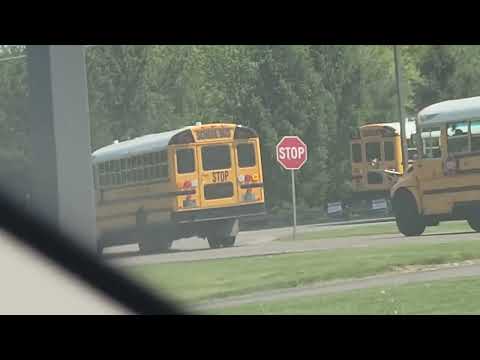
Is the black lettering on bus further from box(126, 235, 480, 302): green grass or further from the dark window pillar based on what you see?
the dark window pillar

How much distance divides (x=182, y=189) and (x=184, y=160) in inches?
25.4

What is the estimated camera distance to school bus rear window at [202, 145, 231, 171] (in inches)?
960

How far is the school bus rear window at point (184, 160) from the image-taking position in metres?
24.0

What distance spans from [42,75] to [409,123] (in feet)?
95.8

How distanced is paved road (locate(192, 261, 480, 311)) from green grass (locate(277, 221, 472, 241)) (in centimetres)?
878

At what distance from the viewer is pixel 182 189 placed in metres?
23.9

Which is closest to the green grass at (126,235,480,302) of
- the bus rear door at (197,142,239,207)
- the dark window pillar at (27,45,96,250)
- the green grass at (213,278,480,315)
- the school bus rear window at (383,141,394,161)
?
the green grass at (213,278,480,315)

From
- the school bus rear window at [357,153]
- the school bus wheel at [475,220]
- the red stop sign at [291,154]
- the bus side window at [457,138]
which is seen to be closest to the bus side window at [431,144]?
the bus side window at [457,138]

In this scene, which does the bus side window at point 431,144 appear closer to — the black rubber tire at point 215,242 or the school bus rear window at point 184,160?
the black rubber tire at point 215,242

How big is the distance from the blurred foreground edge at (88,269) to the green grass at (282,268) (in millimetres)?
358

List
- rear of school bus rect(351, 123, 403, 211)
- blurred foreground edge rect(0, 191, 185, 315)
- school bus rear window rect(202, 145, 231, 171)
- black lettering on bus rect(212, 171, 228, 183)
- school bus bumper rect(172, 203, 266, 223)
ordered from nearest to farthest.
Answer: blurred foreground edge rect(0, 191, 185, 315), school bus bumper rect(172, 203, 266, 223), school bus rear window rect(202, 145, 231, 171), black lettering on bus rect(212, 171, 228, 183), rear of school bus rect(351, 123, 403, 211)

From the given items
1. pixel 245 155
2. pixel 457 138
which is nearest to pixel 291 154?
pixel 245 155
